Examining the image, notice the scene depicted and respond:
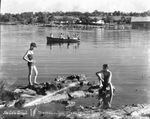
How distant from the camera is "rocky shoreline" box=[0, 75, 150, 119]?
47.2 ft

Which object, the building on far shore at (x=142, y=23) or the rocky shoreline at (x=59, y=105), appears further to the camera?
the building on far shore at (x=142, y=23)

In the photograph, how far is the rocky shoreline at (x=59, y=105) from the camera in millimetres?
14398

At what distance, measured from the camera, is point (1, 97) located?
17047mm

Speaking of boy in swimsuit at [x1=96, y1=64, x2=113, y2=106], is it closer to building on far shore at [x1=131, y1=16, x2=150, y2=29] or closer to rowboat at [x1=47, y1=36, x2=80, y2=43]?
rowboat at [x1=47, y1=36, x2=80, y2=43]

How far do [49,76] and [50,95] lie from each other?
28.4 ft

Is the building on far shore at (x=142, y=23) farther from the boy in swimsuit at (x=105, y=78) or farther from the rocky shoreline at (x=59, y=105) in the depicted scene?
the rocky shoreline at (x=59, y=105)

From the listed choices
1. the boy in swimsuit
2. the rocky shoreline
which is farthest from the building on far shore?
the rocky shoreline

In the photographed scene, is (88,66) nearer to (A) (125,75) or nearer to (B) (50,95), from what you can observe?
(A) (125,75)

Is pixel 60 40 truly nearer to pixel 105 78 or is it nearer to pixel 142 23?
pixel 105 78

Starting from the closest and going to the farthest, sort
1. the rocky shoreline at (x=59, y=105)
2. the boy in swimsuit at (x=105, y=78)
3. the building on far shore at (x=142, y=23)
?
the rocky shoreline at (x=59, y=105) → the boy in swimsuit at (x=105, y=78) → the building on far shore at (x=142, y=23)

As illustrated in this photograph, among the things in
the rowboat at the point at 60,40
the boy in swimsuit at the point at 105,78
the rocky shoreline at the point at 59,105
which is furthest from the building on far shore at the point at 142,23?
the rocky shoreline at the point at 59,105

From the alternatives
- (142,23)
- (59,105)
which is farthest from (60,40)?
(142,23)

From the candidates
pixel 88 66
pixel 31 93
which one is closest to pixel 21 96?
pixel 31 93

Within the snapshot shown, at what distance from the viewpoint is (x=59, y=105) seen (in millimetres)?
16438
